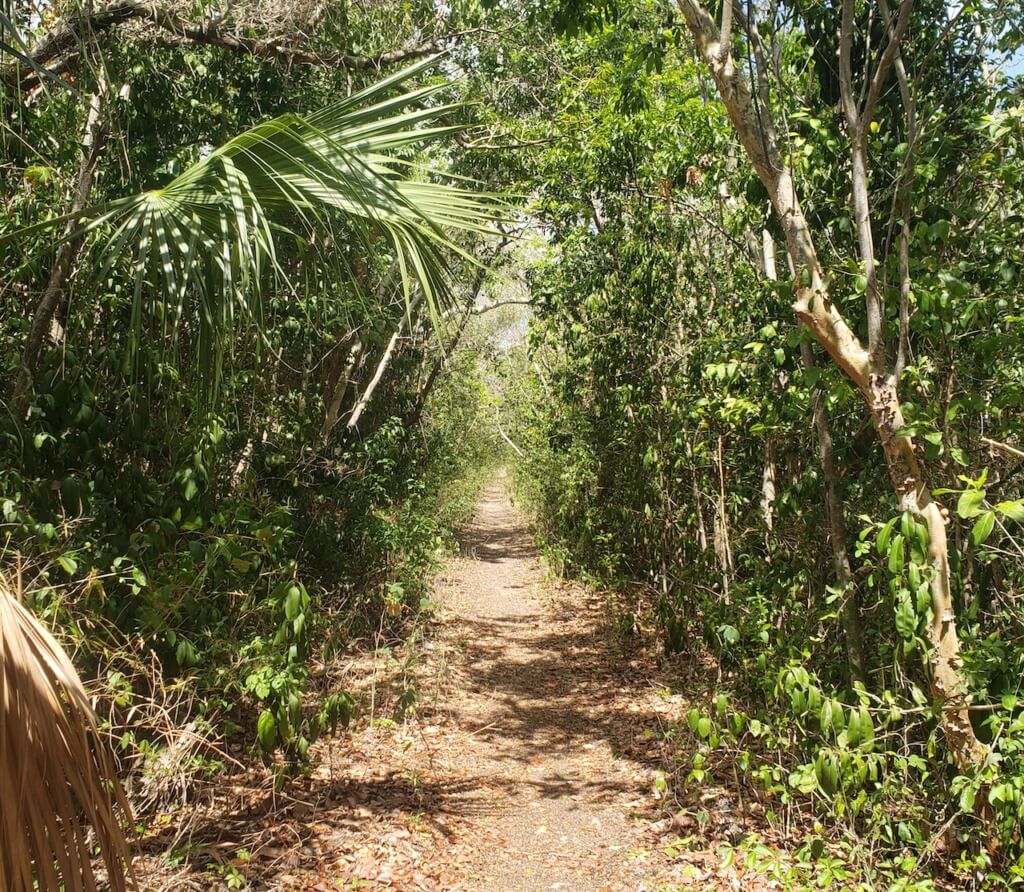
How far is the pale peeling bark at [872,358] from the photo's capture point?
10.4ft

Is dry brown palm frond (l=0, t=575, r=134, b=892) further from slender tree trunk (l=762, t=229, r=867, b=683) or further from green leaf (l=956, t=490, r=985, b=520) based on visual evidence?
slender tree trunk (l=762, t=229, r=867, b=683)

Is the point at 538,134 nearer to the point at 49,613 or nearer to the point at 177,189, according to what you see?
the point at 177,189

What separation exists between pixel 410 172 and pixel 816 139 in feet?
15.7

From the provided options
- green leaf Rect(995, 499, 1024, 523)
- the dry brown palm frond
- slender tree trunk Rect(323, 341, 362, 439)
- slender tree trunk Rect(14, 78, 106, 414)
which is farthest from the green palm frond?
slender tree trunk Rect(323, 341, 362, 439)

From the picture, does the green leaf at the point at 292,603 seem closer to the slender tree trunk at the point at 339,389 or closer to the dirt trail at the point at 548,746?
the dirt trail at the point at 548,746

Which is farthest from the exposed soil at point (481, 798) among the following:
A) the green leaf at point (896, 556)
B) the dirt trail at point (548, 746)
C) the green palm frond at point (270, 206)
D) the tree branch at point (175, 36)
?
the tree branch at point (175, 36)

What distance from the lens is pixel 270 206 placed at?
3.56m

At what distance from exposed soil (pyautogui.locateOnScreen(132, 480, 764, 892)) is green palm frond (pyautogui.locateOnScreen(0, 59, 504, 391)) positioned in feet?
7.81

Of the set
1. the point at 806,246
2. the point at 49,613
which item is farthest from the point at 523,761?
the point at 806,246

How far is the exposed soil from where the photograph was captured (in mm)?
3906

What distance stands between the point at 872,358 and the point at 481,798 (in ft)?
11.4

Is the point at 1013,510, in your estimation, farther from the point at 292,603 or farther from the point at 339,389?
the point at 339,389

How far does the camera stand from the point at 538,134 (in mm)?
8461

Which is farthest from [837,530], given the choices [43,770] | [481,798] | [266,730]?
[43,770]
